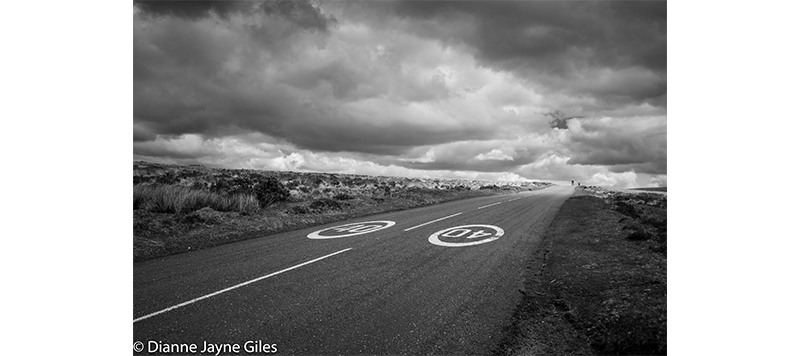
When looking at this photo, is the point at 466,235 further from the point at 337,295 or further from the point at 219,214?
the point at 219,214

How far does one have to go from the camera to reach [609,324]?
4.16 m

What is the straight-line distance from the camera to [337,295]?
16.7 ft

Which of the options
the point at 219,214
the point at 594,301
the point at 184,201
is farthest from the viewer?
the point at 184,201

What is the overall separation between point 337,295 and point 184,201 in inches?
478

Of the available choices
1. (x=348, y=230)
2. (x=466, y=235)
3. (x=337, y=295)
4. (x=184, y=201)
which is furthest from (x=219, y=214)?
(x=337, y=295)

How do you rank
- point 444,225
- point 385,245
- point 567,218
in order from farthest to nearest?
point 567,218 → point 444,225 → point 385,245

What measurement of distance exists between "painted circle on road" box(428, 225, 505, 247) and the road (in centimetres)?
13

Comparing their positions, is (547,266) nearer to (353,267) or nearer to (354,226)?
(353,267)

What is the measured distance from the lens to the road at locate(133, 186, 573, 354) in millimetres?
3871

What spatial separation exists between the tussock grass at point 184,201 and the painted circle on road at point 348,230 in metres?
5.18

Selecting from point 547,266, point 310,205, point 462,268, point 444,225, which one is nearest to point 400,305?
point 462,268

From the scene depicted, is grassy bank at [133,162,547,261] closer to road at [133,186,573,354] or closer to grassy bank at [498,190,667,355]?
road at [133,186,573,354]

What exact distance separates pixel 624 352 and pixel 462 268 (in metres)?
3.17

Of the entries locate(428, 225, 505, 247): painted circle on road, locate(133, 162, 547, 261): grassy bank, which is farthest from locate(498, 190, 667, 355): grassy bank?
locate(133, 162, 547, 261): grassy bank
